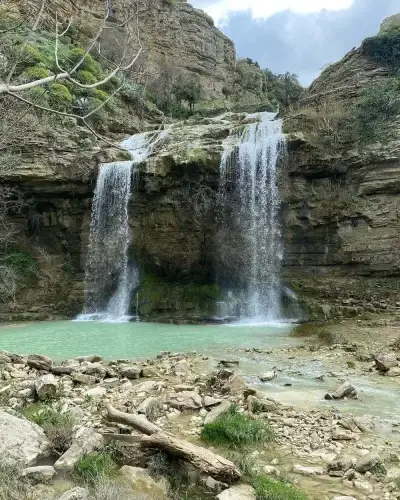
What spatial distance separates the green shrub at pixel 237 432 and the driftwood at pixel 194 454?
659 mm

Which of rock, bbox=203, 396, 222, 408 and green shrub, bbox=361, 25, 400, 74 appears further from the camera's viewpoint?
green shrub, bbox=361, 25, 400, 74

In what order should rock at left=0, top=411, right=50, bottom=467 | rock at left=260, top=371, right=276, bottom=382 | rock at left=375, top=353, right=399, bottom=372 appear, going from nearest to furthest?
rock at left=0, top=411, right=50, bottom=467 < rock at left=260, top=371, right=276, bottom=382 < rock at left=375, top=353, right=399, bottom=372

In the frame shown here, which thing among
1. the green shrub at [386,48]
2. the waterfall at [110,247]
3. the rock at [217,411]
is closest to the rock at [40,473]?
the rock at [217,411]

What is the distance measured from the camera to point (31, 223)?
24.0 m

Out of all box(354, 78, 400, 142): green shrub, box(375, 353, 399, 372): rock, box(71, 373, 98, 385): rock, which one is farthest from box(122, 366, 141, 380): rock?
box(354, 78, 400, 142): green shrub

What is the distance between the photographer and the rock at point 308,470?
3.98 metres

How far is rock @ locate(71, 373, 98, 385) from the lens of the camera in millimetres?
6816

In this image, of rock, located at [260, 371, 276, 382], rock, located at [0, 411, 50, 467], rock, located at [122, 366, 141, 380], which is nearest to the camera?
rock, located at [0, 411, 50, 467]

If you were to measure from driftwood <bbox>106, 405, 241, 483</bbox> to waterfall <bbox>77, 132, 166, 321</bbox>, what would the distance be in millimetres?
17867

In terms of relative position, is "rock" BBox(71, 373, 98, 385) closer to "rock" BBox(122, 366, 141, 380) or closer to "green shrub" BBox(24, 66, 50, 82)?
"rock" BBox(122, 366, 141, 380)

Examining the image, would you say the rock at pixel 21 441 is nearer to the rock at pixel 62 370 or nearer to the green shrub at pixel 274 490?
the green shrub at pixel 274 490

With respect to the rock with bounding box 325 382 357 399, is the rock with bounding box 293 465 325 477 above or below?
below

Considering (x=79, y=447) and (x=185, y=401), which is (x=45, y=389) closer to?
(x=185, y=401)

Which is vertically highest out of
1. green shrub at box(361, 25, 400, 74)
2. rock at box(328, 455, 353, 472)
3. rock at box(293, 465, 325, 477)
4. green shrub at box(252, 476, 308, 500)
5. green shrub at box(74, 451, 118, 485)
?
green shrub at box(361, 25, 400, 74)
